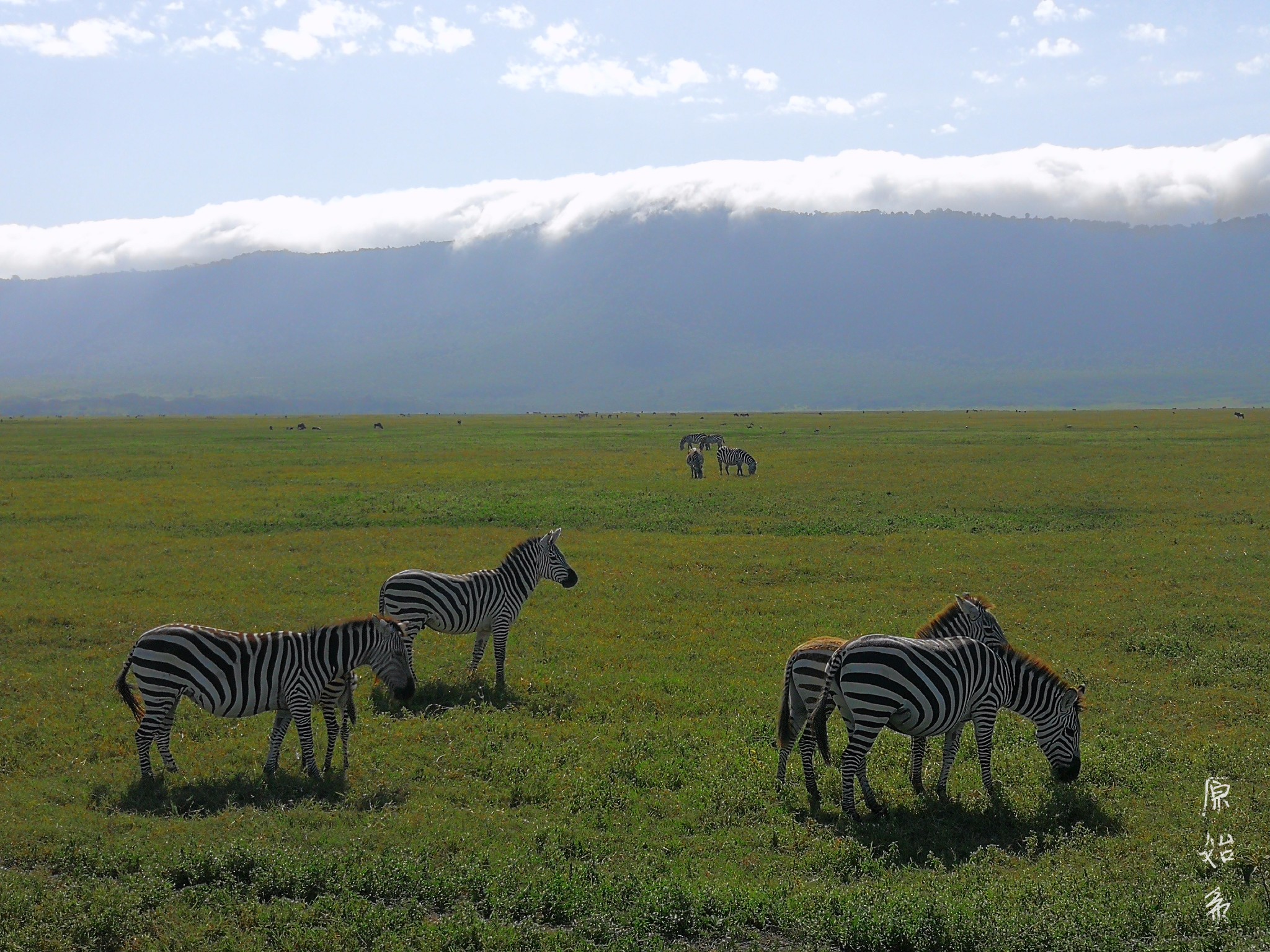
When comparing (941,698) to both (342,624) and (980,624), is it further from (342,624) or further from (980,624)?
(342,624)

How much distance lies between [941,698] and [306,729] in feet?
23.5

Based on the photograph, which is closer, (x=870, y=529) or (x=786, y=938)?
(x=786, y=938)

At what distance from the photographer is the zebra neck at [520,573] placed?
51.6 ft

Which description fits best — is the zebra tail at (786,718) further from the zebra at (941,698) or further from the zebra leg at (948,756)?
the zebra leg at (948,756)

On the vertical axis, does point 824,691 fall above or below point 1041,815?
above

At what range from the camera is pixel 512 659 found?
53.9ft

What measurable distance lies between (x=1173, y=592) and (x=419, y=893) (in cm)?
1842

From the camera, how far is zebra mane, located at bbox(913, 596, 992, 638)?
12.3 meters

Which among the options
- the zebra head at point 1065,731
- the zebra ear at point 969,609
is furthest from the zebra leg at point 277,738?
the zebra head at point 1065,731

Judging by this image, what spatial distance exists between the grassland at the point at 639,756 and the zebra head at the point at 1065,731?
12.2 inches

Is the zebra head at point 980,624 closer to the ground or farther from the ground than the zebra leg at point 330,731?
farther from the ground

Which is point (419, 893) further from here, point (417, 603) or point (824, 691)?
point (417, 603)

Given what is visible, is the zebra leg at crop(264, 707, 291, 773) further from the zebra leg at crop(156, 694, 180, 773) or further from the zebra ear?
the zebra ear

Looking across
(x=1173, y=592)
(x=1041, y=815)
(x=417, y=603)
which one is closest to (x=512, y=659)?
(x=417, y=603)
